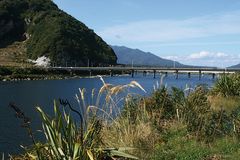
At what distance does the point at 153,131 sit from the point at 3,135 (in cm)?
2538

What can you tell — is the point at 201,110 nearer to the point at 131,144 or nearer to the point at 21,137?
the point at 131,144

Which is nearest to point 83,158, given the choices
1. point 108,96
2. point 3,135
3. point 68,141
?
point 68,141

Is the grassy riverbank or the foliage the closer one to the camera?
the grassy riverbank

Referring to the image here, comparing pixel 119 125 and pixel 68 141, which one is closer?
pixel 68 141

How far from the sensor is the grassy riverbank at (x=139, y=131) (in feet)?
30.4

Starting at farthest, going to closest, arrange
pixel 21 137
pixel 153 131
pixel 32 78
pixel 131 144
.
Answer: pixel 32 78 → pixel 21 137 → pixel 153 131 → pixel 131 144

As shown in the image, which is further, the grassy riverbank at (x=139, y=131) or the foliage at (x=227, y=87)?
the foliage at (x=227, y=87)

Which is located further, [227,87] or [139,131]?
[227,87]

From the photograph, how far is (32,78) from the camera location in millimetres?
172625

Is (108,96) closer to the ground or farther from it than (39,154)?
farther from it

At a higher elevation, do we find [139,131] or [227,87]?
[227,87]

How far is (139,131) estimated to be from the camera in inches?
495

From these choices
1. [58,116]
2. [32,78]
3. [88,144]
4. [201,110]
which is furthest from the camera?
[32,78]

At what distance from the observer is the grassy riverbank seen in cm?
927
